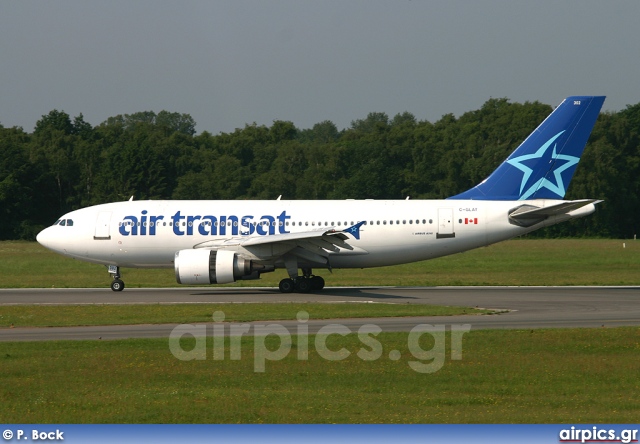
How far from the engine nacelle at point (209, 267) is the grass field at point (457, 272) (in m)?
7.71

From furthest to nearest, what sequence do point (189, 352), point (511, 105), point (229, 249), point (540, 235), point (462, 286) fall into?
point (511, 105)
point (540, 235)
point (462, 286)
point (229, 249)
point (189, 352)

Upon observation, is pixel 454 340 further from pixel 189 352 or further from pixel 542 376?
pixel 189 352

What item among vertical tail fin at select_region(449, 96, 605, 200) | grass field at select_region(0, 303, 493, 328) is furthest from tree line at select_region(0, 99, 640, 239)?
grass field at select_region(0, 303, 493, 328)

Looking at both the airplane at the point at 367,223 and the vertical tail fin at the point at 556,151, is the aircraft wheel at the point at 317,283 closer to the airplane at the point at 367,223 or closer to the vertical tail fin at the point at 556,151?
the airplane at the point at 367,223

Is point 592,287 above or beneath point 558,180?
beneath

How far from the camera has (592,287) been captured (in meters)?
36.3

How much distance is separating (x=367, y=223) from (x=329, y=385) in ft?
64.9

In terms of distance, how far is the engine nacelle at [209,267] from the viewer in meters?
33.2

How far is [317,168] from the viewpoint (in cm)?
9744

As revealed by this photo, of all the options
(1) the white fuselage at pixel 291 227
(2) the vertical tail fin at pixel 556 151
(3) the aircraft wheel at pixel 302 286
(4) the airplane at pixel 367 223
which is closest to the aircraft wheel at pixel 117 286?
(4) the airplane at pixel 367 223

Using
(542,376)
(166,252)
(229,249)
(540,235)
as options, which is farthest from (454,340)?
(540,235)

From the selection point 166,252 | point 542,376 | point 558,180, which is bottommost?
point 542,376

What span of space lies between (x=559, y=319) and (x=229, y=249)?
14175 mm

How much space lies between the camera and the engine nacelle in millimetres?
33188
